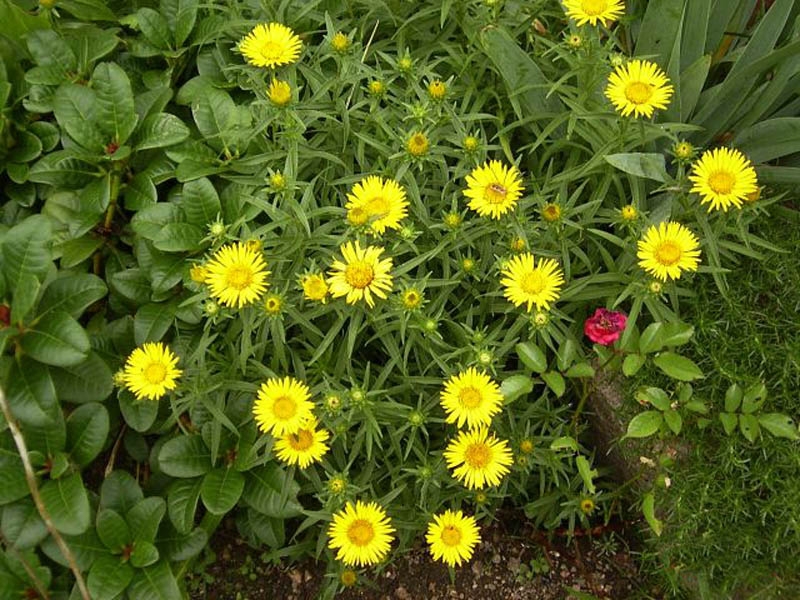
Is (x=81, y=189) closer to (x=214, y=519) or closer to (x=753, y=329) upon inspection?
(x=214, y=519)

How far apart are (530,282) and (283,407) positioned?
0.57 m

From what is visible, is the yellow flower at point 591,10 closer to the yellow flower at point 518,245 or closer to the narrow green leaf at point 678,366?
the yellow flower at point 518,245

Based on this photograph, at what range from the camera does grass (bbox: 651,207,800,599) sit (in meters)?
1.80

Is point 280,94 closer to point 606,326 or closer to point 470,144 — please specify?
point 470,144

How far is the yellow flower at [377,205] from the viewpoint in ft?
5.79

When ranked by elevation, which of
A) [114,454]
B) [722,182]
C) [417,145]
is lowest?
[114,454]

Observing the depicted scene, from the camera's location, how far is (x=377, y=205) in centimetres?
180

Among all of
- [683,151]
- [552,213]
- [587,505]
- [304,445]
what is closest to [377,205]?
[552,213]

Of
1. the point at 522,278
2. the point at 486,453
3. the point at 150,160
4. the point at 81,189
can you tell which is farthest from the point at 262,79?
the point at 486,453

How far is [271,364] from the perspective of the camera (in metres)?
1.95

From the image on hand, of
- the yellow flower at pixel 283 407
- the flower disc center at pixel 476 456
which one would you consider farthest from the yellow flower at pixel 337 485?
the flower disc center at pixel 476 456

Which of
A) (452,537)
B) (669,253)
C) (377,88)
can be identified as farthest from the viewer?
(377,88)

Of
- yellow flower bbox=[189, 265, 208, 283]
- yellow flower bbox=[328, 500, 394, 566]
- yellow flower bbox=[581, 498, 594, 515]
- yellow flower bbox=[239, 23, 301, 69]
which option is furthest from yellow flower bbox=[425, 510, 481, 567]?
yellow flower bbox=[239, 23, 301, 69]

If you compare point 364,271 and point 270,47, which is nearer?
point 364,271
